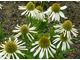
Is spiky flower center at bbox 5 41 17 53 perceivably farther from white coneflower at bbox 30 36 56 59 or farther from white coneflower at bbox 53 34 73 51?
white coneflower at bbox 53 34 73 51

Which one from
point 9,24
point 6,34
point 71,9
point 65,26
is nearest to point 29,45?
point 65,26

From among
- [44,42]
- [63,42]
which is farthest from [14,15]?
[44,42]

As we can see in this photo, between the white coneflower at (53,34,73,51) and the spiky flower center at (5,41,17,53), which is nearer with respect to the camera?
the spiky flower center at (5,41,17,53)

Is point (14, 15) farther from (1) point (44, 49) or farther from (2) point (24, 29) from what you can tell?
(1) point (44, 49)

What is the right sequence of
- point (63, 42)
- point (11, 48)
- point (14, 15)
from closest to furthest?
point (11, 48) → point (63, 42) → point (14, 15)

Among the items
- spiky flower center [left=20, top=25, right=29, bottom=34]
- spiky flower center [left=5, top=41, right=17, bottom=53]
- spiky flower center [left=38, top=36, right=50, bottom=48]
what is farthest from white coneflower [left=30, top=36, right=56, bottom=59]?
spiky flower center [left=20, top=25, right=29, bottom=34]

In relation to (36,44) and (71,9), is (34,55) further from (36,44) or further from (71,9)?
(71,9)

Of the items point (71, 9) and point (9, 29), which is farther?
point (71, 9)

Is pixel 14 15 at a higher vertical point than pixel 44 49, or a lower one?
higher
